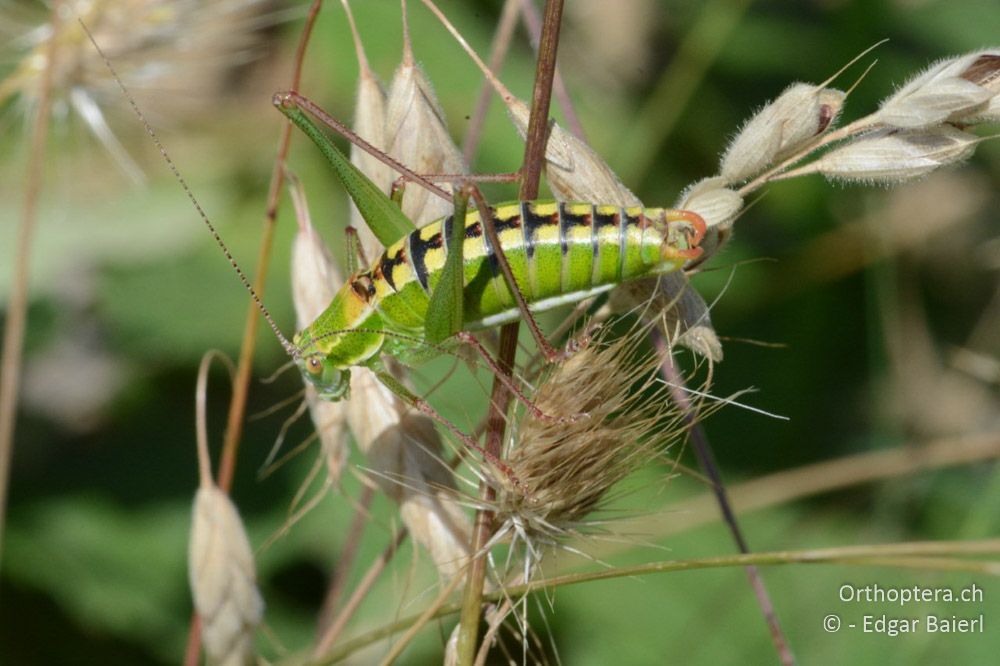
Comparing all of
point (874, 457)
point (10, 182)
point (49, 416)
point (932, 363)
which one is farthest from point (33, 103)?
→ point (932, 363)

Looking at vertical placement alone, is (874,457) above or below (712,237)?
below

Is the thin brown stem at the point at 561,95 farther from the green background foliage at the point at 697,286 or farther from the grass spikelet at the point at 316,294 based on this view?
the green background foliage at the point at 697,286

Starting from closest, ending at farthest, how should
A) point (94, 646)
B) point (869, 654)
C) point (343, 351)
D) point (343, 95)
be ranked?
point (343, 351) → point (869, 654) → point (94, 646) → point (343, 95)

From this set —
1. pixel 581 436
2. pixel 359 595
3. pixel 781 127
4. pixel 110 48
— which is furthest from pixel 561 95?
pixel 110 48

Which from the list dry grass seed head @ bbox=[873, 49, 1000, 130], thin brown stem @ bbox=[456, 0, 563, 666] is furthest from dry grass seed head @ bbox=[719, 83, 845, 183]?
thin brown stem @ bbox=[456, 0, 563, 666]

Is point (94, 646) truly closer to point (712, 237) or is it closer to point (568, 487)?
point (568, 487)

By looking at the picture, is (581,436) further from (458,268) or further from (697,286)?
(697,286)

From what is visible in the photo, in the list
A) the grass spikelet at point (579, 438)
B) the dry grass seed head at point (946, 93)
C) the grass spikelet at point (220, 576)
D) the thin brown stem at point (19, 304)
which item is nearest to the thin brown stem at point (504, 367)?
the grass spikelet at point (579, 438)

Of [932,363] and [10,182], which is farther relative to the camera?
[10,182]
